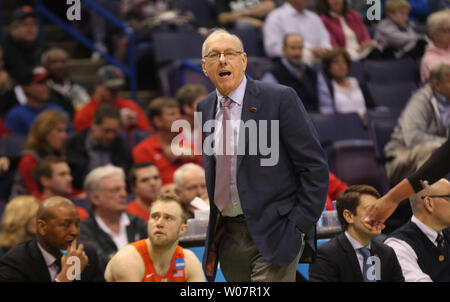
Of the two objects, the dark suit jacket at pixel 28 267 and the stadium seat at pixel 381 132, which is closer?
the dark suit jacket at pixel 28 267

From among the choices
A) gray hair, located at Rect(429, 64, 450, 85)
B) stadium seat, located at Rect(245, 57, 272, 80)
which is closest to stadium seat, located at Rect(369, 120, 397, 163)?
gray hair, located at Rect(429, 64, 450, 85)

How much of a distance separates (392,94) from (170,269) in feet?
10.4

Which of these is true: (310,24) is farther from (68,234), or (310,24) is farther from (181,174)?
(68,234)

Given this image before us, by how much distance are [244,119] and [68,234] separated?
4.07ft

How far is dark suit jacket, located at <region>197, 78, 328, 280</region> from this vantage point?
269cm

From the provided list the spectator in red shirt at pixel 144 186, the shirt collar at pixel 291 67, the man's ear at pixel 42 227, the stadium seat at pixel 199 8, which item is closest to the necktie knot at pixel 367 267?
the man's ear at pixel 42 227

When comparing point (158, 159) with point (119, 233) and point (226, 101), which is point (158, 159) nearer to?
point (119, 233)

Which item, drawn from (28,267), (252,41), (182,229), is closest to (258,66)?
(252,41)

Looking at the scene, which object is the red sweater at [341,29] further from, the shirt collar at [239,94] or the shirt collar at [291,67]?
the shirt collar at [239,94]

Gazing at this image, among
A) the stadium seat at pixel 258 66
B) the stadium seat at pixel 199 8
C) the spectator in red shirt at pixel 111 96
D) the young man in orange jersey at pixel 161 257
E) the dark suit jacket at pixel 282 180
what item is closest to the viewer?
the dark suit jacket at pixel 282 180

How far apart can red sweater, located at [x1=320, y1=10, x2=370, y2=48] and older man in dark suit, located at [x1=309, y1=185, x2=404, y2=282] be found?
3.22m

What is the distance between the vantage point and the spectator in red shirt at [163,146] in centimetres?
503

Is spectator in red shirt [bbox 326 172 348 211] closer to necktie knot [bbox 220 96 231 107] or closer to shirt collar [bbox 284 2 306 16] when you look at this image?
necktie knot [bbox 220 96 231 107]

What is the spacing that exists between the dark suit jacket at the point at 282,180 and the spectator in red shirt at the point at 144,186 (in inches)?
72.5
